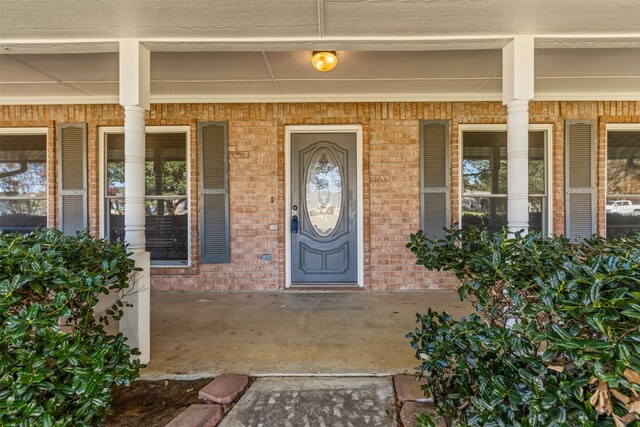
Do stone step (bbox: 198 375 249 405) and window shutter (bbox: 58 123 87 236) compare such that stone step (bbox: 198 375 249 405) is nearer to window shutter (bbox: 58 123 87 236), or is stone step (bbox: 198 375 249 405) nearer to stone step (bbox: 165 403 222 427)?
stone step (bbox: 165 403 222 427)

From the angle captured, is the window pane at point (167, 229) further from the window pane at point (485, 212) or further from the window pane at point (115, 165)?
the window pane at point (485, 212)

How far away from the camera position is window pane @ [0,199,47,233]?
14.9 feet

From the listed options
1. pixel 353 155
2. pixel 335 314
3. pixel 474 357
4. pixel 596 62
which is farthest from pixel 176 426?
pixel 596 62

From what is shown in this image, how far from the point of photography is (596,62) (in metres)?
3.38

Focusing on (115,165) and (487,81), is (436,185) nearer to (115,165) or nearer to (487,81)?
(487,81)

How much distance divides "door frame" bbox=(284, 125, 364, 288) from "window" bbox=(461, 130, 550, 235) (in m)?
1.37

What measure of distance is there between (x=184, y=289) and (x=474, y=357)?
3850 mm

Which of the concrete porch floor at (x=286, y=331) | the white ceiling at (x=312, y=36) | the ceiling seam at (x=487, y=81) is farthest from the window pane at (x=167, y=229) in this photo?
the ceiling seam at (x=487, y=81)

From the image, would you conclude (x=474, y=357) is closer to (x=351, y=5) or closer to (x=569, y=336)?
(x=569, y=336)

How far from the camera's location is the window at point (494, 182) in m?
4.44

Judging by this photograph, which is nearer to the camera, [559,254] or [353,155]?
[559,254]

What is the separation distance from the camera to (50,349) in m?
1.41

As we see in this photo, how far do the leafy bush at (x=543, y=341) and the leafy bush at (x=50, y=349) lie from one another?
157 cm

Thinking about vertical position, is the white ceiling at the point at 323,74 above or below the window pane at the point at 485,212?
above
